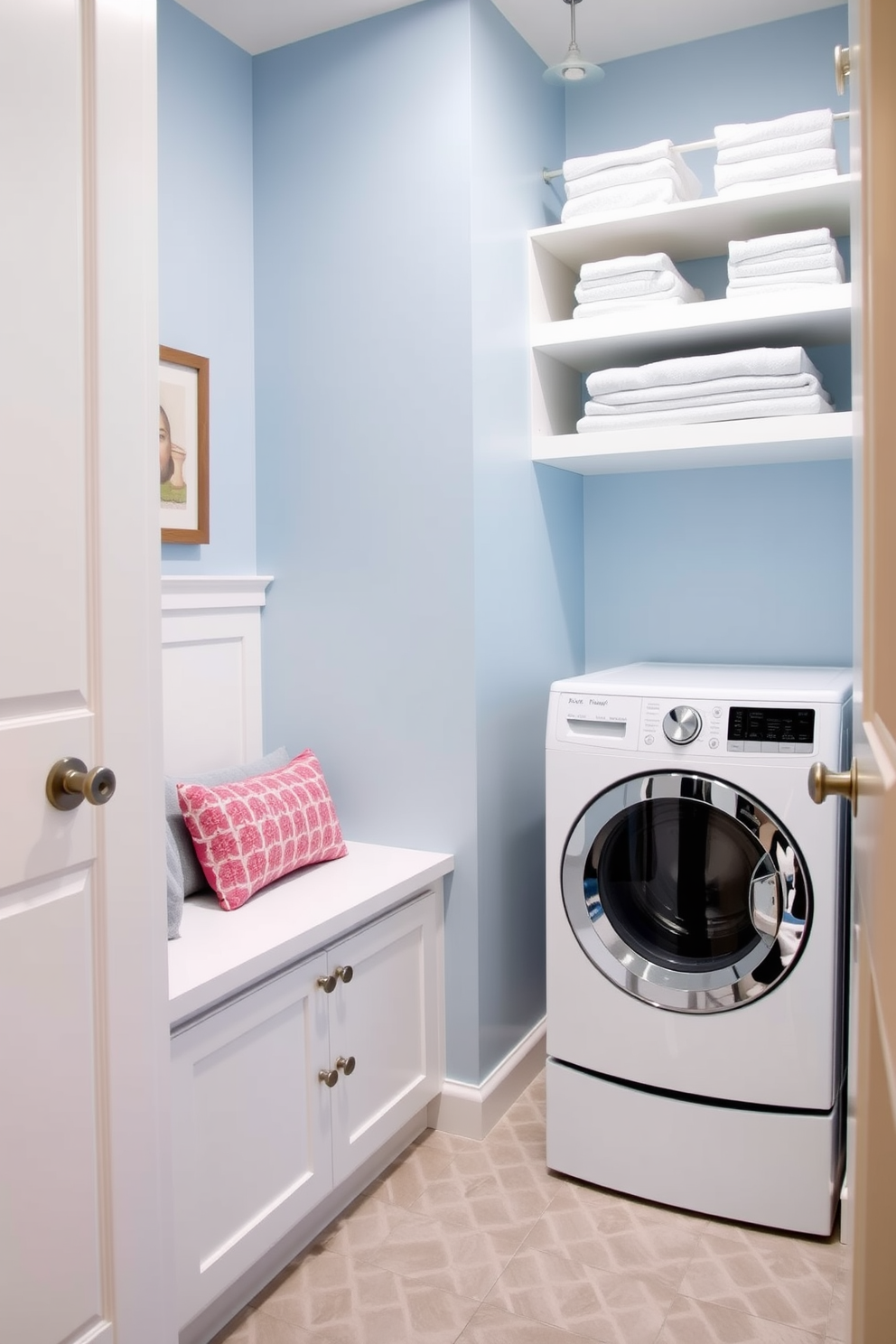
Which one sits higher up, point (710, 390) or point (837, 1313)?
point (710, 390)

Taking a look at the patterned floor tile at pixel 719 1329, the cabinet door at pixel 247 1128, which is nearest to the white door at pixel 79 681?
the cabinet door at pixel 247 1128

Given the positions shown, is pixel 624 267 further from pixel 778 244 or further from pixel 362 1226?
pixel 362 1226

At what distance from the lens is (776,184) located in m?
2.27

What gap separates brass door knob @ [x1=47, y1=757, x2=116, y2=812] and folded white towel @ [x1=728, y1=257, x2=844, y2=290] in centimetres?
179

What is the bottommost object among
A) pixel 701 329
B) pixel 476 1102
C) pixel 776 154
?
pixel 476 1102

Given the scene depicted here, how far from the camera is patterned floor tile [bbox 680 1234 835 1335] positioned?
1835mm

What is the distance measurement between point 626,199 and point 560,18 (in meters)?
0.48

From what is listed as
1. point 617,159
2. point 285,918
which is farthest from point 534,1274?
point 617,159

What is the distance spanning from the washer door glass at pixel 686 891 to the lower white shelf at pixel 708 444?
0.79 meters

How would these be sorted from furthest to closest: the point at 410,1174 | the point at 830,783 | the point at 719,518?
1. the point at 719,518
2. the point at 410,1174
3. the point at 830,783

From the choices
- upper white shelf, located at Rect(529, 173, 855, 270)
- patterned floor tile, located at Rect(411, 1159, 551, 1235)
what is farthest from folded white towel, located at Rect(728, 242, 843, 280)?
patterned floor tile, located at Rect(411, 1159, 551, 1235)

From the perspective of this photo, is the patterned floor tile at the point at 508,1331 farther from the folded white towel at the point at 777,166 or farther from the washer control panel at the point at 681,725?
the folded white towel at the point at 777,166

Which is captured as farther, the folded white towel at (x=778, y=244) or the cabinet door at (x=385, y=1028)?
the folded white towel at (x=778, y=244)

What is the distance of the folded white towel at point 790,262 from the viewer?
225 centimetres
